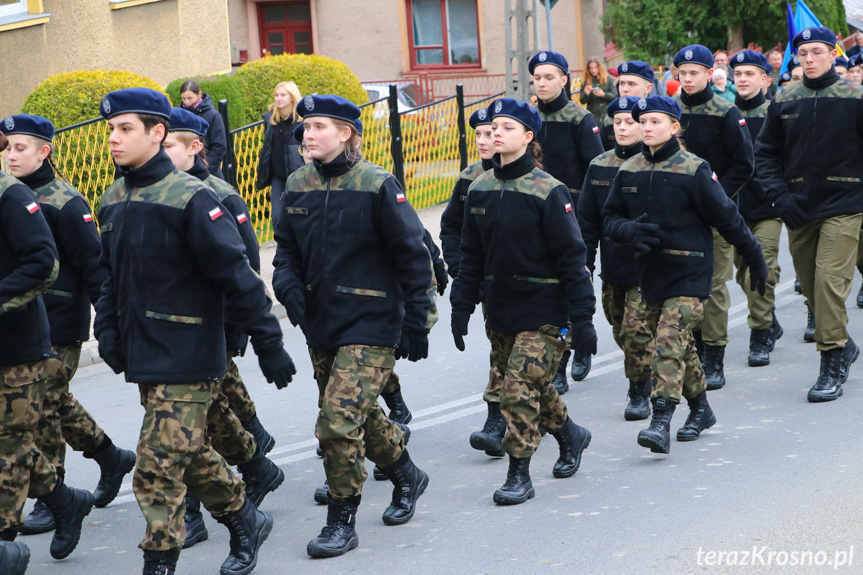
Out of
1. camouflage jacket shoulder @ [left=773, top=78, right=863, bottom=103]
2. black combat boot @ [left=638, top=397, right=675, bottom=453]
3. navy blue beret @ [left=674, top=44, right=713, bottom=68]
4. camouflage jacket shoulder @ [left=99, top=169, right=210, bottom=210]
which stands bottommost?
Answer: black combat boot @ [left=638, top=397, right=675, bottom=453]

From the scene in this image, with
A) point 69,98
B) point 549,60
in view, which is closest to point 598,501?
point 549,60

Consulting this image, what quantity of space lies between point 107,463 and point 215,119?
786 centimetres

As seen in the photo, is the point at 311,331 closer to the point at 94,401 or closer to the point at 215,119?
the point at 94,401

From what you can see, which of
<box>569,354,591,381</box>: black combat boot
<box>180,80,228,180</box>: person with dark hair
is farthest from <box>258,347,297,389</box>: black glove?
<box>180,80,228,180</box>: person with dark hair

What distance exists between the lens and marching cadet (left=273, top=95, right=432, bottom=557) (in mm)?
5594

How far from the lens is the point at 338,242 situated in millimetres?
5707

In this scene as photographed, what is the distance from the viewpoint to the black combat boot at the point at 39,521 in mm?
6176

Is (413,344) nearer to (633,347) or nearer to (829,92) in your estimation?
(633,347)

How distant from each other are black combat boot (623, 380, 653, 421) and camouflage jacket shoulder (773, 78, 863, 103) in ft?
6.87

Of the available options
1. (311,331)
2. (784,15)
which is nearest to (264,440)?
(311,331)

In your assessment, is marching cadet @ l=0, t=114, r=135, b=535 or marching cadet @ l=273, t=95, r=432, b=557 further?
marching cadet @ l=0, t=114, r=135, b=535

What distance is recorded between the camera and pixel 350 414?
18.1 feet

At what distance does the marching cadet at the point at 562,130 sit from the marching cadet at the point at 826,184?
1.40m

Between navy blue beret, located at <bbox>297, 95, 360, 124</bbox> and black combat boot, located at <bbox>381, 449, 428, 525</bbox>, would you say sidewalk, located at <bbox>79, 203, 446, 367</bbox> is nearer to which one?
black combat boot, located at <bbox>381, 449, 428, 525</bbox>
